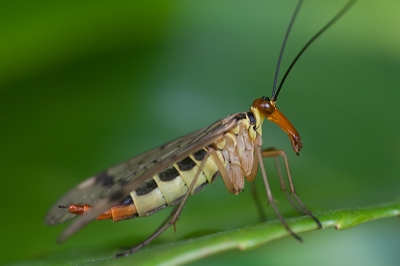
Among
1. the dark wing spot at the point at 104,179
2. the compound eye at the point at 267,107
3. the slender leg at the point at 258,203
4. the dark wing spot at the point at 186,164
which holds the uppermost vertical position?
the compound eye at the point at 267,107

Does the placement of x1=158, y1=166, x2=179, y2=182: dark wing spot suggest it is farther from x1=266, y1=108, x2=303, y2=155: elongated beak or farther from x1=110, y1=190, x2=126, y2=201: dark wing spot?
x1=266, y1=108, x2=303, y2=155: elongated beak

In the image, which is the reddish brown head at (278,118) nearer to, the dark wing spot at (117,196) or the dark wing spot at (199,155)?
the dark wing spot at (199,155)

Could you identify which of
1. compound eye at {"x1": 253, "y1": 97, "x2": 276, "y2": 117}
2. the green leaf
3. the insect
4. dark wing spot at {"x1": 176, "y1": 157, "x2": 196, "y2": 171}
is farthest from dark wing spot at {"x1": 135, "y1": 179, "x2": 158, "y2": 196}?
the green leaf

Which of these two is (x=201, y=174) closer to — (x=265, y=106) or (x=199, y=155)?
(x=199, y=155)

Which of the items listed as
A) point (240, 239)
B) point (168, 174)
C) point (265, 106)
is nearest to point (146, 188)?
point (168, 174)

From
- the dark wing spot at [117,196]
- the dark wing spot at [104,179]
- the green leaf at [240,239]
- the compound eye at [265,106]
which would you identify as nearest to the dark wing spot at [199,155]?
the compound eye at [265,106]
